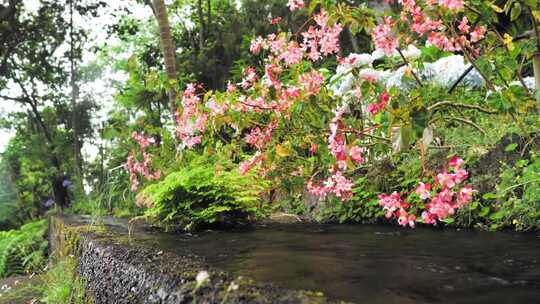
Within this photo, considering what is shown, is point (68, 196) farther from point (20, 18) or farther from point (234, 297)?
point (234, 297)

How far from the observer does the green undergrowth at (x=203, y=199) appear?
4430mm

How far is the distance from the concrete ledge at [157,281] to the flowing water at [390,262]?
287 millimetres

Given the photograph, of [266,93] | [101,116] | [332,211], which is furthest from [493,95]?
[101,116]

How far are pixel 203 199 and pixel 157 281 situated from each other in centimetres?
268

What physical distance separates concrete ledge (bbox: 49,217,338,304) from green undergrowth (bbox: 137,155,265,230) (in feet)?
3.52

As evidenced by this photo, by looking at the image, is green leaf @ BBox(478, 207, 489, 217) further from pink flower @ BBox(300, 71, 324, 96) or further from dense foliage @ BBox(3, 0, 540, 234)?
pink flower @ BBox(300, 71, 324, 96)

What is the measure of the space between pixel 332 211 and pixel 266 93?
99.0 inches

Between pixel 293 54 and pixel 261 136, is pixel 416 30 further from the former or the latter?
pixel 261 136

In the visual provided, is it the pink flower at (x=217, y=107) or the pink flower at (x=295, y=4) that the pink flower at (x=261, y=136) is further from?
the pink flower at (x=295, y=4)

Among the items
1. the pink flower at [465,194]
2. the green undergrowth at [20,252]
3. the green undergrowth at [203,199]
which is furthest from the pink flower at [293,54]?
the green undergrowth at [20,252]

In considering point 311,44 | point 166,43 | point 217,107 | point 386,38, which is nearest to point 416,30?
point 386,38

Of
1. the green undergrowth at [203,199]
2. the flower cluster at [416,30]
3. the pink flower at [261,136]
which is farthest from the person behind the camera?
the green undergrowth at [203,199]

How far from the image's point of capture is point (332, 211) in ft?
17.2

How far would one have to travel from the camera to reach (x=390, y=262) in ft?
7.75
